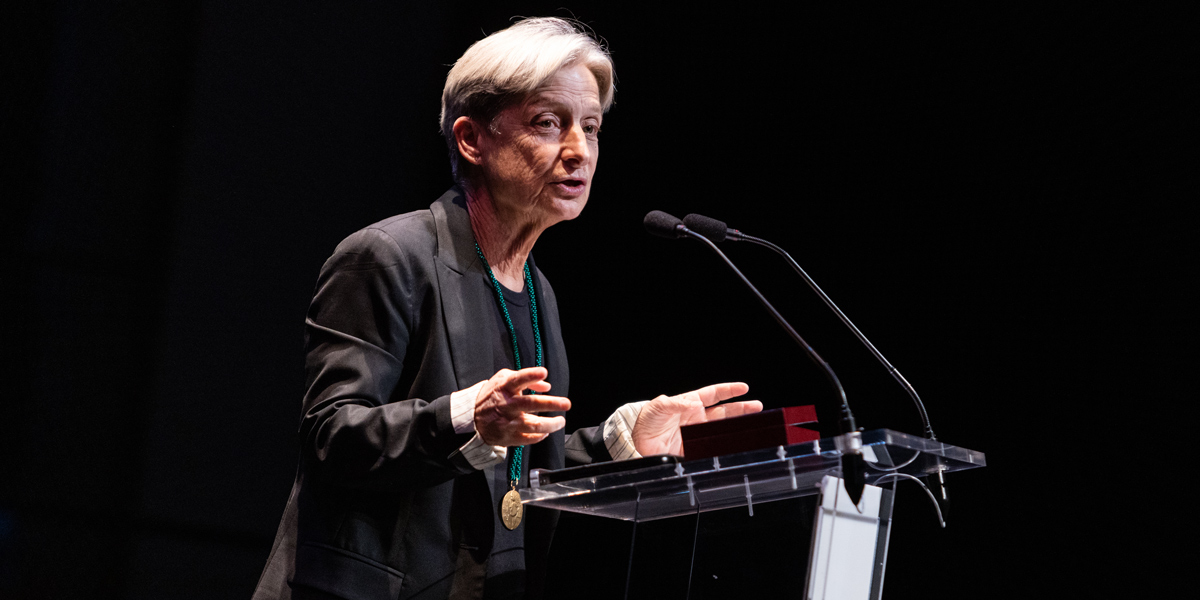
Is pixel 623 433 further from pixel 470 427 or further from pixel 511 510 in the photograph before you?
pixel 470 427

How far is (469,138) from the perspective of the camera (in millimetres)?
2148

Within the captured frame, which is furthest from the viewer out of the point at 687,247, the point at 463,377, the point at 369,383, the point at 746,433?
the point at 687,247

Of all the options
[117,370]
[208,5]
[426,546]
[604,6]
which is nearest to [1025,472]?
[426,546]

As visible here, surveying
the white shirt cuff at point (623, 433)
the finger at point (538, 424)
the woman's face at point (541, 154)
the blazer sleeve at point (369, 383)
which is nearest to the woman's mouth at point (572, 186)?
the woman's face at point (541, 154)

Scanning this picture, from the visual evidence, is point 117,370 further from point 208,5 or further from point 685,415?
point 685,415

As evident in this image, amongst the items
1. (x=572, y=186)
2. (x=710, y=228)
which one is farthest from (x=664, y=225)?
(x=572, y=186)

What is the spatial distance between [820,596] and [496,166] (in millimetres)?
1159

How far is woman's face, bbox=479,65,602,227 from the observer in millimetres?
2045

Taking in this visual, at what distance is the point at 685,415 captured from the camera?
6.20 ft

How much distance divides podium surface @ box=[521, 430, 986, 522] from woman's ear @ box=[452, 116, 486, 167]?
2.98 feet

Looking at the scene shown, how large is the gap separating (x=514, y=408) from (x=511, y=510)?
1.62 ft

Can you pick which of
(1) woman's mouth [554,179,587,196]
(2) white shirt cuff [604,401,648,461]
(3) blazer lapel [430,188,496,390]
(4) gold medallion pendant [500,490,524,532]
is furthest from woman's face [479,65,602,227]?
(4) gold medallion pendant [500,490,524,532]

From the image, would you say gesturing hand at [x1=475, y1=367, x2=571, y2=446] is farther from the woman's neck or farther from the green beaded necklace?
the woman's neck

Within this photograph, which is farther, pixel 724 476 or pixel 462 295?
pixel 462 295
